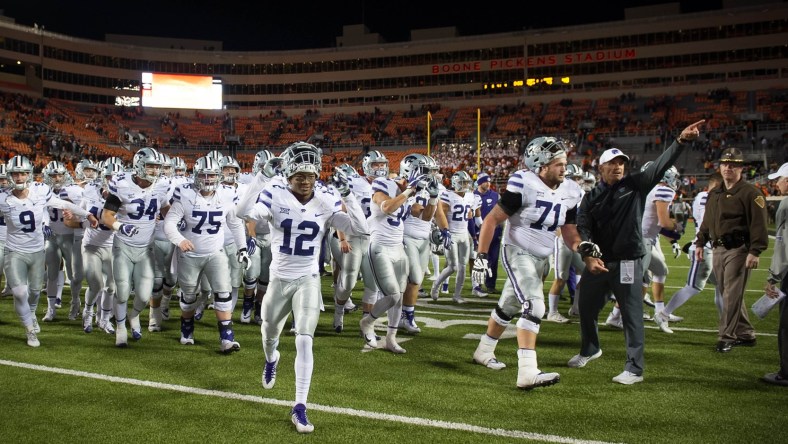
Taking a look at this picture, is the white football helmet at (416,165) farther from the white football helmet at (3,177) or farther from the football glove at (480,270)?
the white football helmet at (3,177)

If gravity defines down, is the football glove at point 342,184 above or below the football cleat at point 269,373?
above

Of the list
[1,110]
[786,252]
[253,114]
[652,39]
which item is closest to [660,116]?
[652,39]

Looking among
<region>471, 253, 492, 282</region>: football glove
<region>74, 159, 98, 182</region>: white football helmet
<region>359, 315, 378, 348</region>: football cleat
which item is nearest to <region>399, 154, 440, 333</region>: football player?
<region>359, 315, 378, 348</region>: football cleat

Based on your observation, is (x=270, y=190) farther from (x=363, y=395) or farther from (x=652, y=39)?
(x=652, y=39)

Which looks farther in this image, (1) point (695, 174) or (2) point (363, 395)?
(1) point (695, 174)

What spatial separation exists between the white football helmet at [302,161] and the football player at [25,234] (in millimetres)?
3663

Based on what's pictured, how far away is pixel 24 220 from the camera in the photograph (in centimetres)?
759

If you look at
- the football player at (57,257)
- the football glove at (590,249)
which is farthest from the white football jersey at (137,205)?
the football glove at (590,249)

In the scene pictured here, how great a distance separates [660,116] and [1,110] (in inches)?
1784

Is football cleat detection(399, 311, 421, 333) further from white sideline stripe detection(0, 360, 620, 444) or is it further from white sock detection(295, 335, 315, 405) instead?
white sock detection(295, 335, 315, 405)

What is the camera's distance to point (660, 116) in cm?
4462

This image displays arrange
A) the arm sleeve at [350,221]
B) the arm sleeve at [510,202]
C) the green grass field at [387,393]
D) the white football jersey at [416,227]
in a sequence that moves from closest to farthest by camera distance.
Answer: the green grass field at [387,393]
the arm sleeve at [350,221]
the arm sleeve at [510,202]
the white football jersey at [416,227]

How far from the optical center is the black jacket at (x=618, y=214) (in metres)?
5.94

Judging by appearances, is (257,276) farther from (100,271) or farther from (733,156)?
(733,156)
